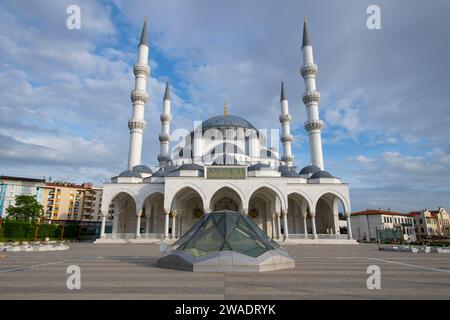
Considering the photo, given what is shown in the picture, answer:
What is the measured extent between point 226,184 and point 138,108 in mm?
15385

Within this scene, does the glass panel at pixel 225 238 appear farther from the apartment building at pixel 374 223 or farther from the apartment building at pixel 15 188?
the apartment building at pixel 15 188

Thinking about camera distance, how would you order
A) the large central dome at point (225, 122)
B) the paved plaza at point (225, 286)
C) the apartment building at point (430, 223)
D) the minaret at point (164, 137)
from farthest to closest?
the apartment building at point (430, 223) < the minaret at point (164, 137) < the large central dome at point (225, 122) < the paved plaza at point (225, 286)

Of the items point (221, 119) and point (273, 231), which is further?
point (221, 119)

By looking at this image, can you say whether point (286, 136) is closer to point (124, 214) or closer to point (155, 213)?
point (155, 213)

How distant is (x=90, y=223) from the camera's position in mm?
56906

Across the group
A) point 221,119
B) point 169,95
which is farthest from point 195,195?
point 169,95

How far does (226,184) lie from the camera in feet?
90.4

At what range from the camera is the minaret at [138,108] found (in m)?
32.8

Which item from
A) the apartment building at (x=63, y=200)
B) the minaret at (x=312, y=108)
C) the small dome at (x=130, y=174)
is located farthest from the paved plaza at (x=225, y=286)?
the apartment building at (x=63, y=200)

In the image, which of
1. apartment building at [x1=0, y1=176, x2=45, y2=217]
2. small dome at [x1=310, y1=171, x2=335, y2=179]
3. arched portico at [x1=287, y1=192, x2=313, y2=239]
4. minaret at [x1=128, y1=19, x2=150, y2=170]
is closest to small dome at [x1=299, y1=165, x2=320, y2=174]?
small dome at [x1=310, y1=171, x2=335, y2=179]

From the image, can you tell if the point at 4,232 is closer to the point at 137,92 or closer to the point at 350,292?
the point at 137,92

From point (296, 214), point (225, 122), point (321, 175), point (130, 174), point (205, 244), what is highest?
point (225, 122)

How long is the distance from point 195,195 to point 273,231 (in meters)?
10.2

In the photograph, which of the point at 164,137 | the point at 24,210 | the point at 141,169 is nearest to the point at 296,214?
the point at 141,169
